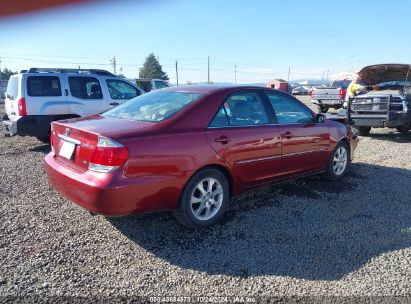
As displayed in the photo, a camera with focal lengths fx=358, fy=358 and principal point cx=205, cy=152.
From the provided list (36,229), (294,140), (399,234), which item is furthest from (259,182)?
(36,229)

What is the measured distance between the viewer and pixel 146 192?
3252 millimetres

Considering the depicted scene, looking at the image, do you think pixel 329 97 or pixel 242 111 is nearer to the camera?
pixel 242 111

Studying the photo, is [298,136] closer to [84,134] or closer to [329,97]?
[84,134]

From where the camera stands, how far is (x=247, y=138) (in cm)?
404

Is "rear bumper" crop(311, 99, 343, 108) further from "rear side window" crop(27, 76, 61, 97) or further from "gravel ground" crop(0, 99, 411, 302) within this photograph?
"gravel ground" crop(0, 99, 411, 302)

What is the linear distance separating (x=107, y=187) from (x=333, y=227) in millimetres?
2427

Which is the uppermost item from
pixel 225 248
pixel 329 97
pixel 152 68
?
pixel 152 68

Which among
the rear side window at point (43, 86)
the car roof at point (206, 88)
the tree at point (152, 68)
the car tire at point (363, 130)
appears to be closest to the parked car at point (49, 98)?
the rear side window at point (43, 86)

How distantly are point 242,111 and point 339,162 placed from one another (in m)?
2.30

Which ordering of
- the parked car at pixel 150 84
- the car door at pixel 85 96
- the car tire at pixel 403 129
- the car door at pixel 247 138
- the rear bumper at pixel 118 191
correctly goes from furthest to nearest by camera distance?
the parked car at pixel 150 84, the car tire at pixel 403 129, the car door at pixel 85 96, the car door at pixel 247 138, the rear bumper at pixel 118 191

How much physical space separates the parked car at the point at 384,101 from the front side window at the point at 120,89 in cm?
598

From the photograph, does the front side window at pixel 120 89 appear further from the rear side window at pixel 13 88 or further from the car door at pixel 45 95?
the rear side window at pixel 13 88

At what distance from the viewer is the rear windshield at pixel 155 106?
378 cm

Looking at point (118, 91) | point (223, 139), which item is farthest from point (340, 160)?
point (118, 91)
